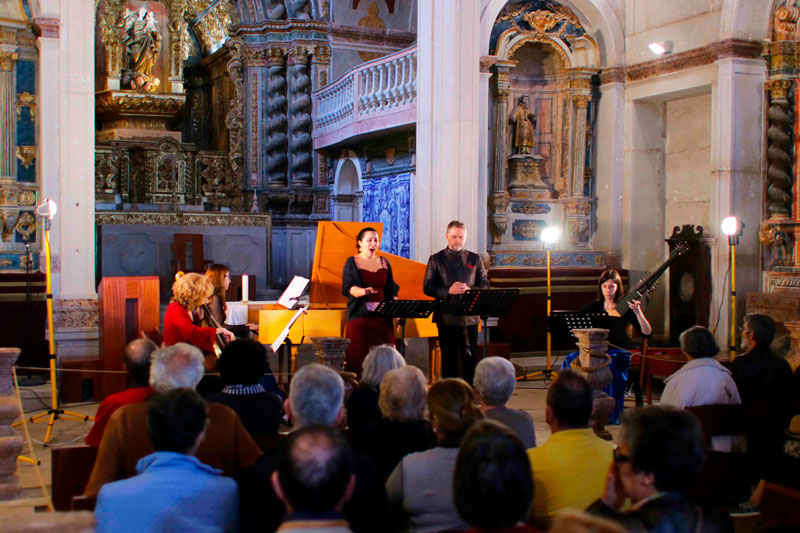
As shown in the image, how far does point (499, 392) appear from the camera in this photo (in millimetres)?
3711

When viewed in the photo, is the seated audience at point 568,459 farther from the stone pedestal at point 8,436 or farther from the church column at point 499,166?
the church column at point 499,166

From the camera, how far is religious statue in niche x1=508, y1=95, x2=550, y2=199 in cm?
1098

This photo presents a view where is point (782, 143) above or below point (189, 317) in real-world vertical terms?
above

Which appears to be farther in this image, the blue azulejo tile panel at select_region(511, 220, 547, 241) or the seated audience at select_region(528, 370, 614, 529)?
the blue azulejo tile panel at select_region(511, 220, 547, 241)

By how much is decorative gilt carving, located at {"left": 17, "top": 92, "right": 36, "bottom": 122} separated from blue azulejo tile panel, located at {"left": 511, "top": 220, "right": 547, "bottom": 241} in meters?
5.75

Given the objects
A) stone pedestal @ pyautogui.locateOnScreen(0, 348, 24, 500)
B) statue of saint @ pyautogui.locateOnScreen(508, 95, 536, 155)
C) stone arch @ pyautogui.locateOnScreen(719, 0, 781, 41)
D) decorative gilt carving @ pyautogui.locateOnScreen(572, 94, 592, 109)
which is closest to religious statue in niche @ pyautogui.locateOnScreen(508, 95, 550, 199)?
statue of saint @ pyautogui.locateOnScreen(508, 95, 536, 155)

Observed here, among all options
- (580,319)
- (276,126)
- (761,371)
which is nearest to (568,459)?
(761,371)

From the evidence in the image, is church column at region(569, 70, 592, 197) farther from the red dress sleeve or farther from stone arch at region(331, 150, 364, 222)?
the red dress sleeve

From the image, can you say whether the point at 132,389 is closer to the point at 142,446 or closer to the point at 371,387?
the point at 142,446

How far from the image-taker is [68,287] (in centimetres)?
798

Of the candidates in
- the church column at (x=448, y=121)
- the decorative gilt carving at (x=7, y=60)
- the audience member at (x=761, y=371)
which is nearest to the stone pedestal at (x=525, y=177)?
the church column at (x=448, y=121)

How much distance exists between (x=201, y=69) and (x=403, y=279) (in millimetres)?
12952

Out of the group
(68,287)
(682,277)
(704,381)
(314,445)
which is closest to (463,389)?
(314,445)

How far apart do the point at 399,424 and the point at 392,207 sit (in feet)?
37.2
